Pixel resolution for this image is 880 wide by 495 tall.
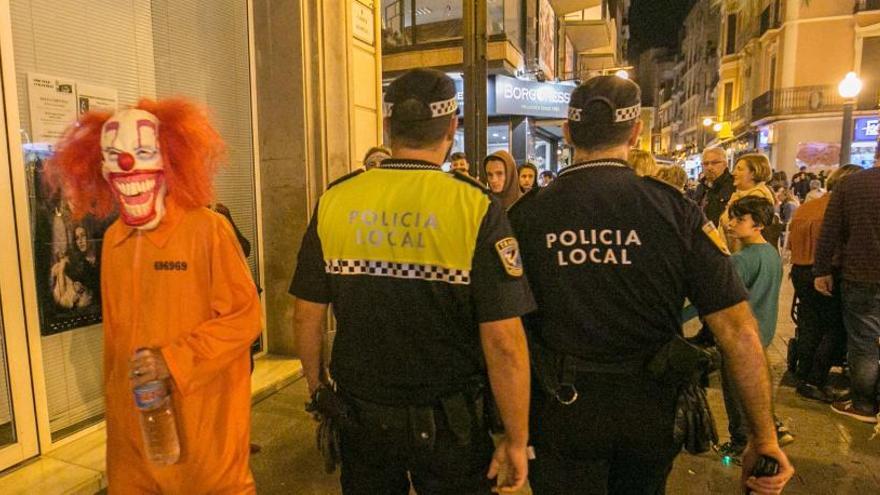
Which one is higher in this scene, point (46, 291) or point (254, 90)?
point (254, 90)

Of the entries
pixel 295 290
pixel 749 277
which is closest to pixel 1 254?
pixel 295 290

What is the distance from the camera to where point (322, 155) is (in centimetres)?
504

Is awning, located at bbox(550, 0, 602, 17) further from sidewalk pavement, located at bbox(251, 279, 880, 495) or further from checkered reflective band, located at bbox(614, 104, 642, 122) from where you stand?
checkered reflective band, located at bbox(614, 104, 642, 122)

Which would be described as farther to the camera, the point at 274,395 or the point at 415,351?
the point at 274,395

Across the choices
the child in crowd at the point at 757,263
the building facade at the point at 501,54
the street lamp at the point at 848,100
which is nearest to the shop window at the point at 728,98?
the street lamp at the point at 848,100

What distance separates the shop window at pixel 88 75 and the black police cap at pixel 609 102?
2.18 m

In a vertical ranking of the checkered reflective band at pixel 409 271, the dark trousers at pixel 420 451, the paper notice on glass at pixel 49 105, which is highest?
the paper notice on glass at pixel 49 105

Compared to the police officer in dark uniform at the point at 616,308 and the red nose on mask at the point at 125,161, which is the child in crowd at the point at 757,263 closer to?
the police officer in dark uniform at the point at 616,308

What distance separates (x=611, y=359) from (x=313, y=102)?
12.7ft

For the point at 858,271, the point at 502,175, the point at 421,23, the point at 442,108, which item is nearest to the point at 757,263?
the point at 858,271

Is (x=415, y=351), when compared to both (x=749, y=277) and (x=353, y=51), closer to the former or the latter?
(x=749, y=277)

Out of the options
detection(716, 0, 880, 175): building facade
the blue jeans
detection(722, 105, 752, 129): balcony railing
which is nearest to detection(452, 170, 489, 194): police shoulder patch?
the blue jeans

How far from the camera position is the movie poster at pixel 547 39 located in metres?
15.1

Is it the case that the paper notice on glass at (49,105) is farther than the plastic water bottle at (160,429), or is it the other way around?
the paper notice on glass at (49,105)
